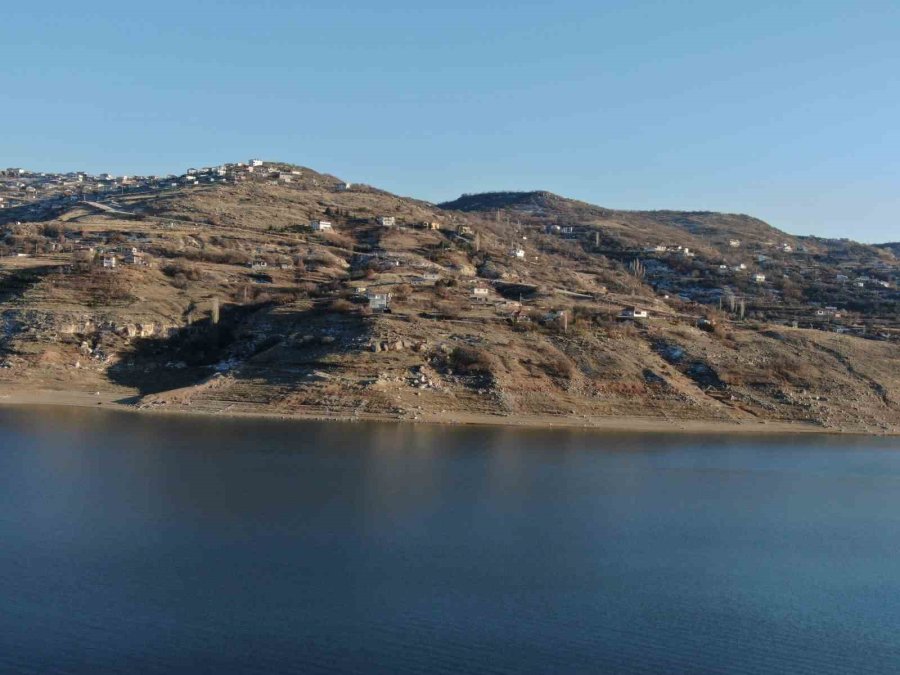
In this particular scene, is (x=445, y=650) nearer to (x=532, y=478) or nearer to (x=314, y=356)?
(x=532, y=478)

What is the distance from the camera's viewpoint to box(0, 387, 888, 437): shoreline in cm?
4934

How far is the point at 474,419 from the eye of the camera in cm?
5034

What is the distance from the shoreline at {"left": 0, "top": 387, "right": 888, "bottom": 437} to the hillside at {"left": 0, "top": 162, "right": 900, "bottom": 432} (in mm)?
280

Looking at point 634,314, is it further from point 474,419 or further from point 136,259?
point 136,259

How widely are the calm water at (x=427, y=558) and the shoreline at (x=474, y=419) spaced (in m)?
5.72

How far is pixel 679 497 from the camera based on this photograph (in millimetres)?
35344

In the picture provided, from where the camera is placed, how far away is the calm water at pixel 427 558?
1958cm

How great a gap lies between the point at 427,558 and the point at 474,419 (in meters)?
24.9

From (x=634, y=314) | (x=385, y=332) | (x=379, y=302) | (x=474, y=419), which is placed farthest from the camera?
(x=634, y=314)

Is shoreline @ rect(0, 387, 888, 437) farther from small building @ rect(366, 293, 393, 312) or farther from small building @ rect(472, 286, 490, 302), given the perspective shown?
small building @ rect(472, 286, 490, 302)

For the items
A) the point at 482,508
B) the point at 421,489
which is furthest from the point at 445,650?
the point at 421,489

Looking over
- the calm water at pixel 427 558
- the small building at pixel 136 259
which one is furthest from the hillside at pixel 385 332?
the calm water at pixel 427 558

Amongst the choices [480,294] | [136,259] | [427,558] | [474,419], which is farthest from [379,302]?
[427,558]

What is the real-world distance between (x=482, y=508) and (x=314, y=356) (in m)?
25.3
